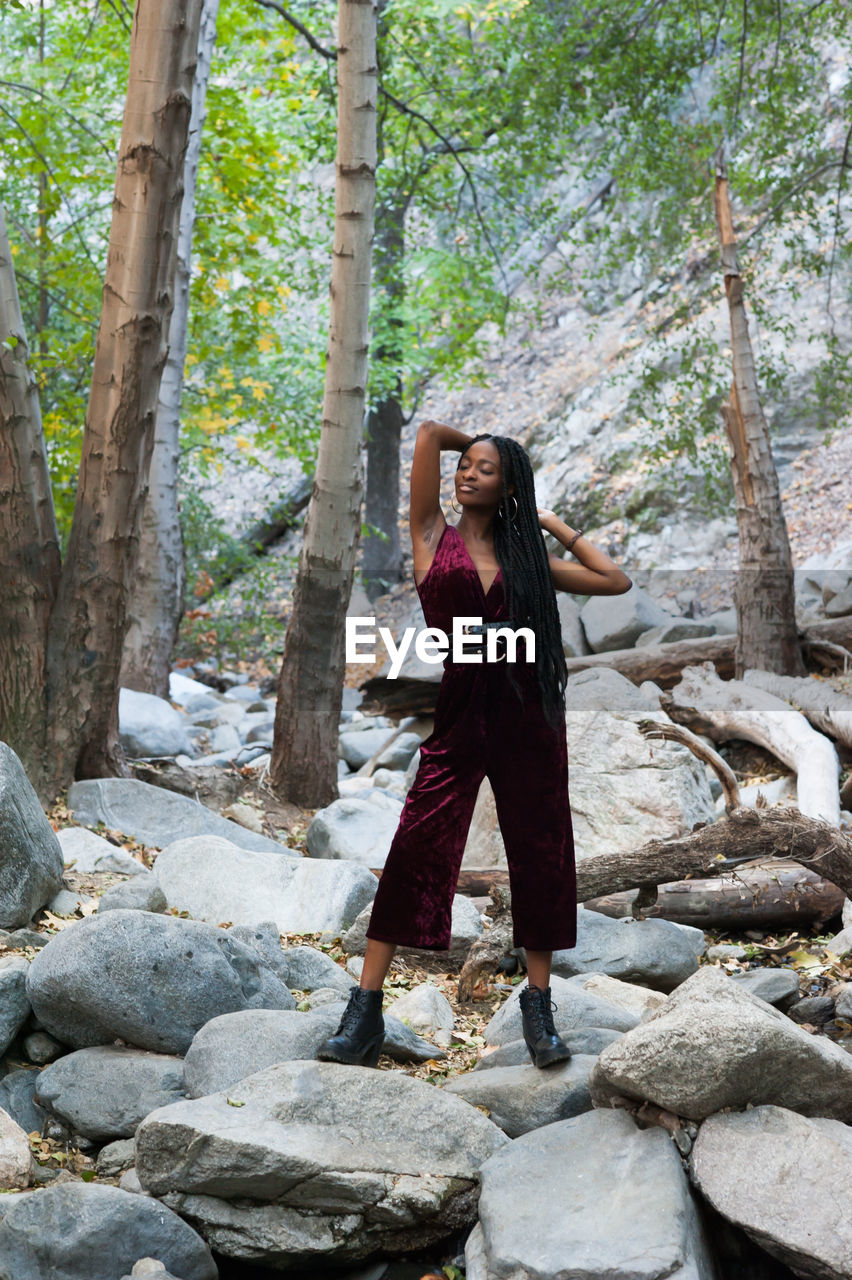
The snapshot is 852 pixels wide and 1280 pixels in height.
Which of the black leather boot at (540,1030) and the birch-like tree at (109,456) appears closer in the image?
the black leather boot at (540,1030)

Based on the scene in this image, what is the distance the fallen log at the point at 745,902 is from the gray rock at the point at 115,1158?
250cm

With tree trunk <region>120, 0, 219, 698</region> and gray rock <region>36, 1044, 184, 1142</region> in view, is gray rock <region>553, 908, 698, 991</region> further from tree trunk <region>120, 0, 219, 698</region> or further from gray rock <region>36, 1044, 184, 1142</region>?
tree trunk <region>120, 0, 219, 698</region>

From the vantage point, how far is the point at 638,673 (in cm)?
1025

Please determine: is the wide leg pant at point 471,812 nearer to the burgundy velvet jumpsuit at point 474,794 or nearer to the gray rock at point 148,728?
the burgundy velvet jumpsuit at point 474,794

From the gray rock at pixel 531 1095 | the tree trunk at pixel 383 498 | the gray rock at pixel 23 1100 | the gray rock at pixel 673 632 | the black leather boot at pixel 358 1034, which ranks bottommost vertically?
the gray rock at pixel 23 1100

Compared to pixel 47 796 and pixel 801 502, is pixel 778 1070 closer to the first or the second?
pixel 47 796

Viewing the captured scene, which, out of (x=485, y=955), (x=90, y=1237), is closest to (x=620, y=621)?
(x=485, y=955)

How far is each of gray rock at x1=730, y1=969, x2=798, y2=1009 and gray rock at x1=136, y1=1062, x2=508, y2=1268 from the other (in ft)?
5.08

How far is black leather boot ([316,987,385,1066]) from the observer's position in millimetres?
3238

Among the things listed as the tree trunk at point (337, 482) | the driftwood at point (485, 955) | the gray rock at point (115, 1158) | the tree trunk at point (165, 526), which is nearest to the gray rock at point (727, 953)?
the driftwood at point (485, 955)

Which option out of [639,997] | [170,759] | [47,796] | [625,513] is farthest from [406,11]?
[639,997]

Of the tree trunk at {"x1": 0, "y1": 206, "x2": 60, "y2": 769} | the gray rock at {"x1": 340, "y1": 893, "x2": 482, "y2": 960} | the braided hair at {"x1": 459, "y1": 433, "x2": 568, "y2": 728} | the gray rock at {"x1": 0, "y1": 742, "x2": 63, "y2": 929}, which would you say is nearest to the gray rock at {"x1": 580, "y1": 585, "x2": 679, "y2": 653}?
the gray rock at {"x1": 340, "y1": 893, "x2": 482, "y2": 960}

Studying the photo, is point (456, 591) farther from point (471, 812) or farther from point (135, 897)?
point (135, 897)

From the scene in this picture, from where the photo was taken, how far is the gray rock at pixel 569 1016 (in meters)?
3.82
